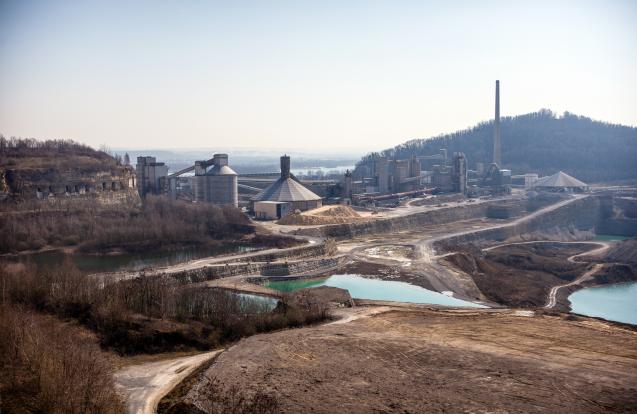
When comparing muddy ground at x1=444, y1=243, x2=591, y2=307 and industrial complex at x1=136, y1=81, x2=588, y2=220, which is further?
industrial complex at x1=136, y1=81, x2=588, y2=220

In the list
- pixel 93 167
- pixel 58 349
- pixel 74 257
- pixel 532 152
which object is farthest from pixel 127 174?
pixel 532 152

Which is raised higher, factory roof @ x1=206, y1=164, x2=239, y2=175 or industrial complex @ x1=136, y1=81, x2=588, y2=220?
factory roof @ x1=206, y1=164, x2=239, y2=175

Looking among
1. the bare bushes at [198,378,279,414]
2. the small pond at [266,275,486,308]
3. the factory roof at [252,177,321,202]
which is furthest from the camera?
the factory roof at [252,177,321,202]

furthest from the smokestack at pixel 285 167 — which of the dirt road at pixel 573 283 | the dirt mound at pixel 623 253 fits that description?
the dirt road at pixel 573 283

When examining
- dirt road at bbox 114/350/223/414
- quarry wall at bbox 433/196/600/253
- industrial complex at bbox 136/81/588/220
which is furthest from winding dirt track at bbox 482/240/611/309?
dirt road at bbox 114/350/223/414

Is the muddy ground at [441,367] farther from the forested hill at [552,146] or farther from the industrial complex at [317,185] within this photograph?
the forested hill at [552,146]

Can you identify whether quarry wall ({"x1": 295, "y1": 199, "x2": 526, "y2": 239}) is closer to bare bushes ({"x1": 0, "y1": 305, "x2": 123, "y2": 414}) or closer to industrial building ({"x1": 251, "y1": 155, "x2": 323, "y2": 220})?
industrial building ({"x1": 251, "y1": 155, "x2": 323, "y2": 220})
